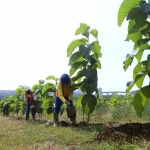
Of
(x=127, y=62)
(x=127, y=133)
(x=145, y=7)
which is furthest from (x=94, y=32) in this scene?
(x=127, y=133)

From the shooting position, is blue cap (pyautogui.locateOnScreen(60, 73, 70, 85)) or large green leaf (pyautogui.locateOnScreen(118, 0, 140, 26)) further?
blue cap (pyautogui.locateOnScreen(60, 73, 70, 85))

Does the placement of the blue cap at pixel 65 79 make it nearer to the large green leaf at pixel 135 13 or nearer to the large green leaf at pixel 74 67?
the large green leaf at pixel 74 67

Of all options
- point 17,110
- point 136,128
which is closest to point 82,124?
point 136,128

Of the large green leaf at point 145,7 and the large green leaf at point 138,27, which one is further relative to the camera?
the large green leaf at point 138,27

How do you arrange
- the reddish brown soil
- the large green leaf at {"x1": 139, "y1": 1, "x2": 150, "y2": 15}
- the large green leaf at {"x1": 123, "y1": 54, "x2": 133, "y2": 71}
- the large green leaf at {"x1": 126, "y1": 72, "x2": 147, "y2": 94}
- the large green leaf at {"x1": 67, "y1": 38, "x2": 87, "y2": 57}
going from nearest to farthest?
the large green leaf at {"x1": 139, "y1": 1, "x2": 150, "y2": 15} < the reddish brown soil < the large green leaf at {"x1": 126, "y1": 72, "x2": 147, "y2": 94} < the large green leaf at {"x1": 123, "y1": 54, "x2": 133, "y2": 71} < the large green leaf at {"x1": 67, "y1": 38, "x2": 87, "y2": 57}

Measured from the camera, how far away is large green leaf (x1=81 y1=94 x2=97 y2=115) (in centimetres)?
599

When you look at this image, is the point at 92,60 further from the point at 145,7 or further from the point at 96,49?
the point at 145,7

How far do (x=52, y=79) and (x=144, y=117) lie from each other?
272cm

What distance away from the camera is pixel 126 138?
3.71 m

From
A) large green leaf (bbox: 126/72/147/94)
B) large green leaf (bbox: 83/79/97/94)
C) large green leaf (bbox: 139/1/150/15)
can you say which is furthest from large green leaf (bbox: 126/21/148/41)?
large green leaf (bbox: 83/79/97/94)

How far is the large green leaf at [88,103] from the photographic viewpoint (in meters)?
5.99

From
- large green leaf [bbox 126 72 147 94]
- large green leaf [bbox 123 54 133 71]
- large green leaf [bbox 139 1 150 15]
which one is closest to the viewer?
large green leaf [bbox 139 1 150 15]

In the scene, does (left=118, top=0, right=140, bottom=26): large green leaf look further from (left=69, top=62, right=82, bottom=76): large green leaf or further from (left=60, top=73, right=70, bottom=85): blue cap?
(left=60, top=73, right=70, bottom=85): blue cap

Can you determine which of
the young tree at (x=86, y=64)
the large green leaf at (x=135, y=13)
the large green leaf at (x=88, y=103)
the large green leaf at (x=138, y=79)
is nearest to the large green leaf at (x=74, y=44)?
the young tree at (x=86, y=64)
